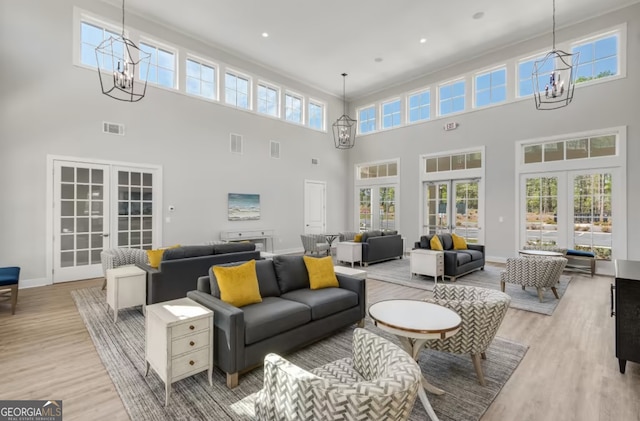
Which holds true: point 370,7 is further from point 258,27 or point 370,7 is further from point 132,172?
point 132,172

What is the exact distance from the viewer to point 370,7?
6012mm

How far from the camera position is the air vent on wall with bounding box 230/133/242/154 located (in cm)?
803

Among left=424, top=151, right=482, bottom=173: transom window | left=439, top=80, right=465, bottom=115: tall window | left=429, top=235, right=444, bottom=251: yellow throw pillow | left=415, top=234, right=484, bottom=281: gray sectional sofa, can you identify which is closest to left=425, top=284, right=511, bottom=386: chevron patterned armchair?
left=415, top=234, right=484, bottom=281: gray sectional sofa

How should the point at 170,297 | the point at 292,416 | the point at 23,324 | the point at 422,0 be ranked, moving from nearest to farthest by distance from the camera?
the point at 292,416 → the point at 23,324 → the point at 170,297 → the point at 422,0

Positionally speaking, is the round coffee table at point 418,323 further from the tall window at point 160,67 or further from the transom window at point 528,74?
the transom window at point 528,74

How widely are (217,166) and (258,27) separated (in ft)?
11.0

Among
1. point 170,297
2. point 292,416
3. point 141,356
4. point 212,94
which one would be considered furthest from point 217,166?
point 292,416

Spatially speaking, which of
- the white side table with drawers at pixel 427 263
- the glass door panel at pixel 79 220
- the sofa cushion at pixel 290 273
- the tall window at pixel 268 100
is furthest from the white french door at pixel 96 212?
the white side table with drawers at pixel 427 263

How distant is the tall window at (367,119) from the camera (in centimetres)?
1055

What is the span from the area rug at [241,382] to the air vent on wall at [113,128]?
420cm

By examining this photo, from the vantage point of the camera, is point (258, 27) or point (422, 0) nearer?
point (422, 0)

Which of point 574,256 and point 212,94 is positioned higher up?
point 212,94

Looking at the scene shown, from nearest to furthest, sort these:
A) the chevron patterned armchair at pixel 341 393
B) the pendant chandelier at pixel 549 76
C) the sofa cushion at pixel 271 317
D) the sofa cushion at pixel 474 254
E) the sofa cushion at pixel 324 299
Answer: the chevron patterned armchair at pixel 341 393, the sofa cushion at pixel 271 317, the sofa cushion at pixel 324 299, the sofa cushion at pixel 474 254, the pendant chandelier at pixel 549 76

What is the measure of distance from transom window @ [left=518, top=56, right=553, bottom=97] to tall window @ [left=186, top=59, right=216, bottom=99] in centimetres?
766
